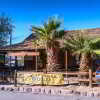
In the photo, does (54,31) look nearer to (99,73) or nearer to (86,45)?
(86,45)

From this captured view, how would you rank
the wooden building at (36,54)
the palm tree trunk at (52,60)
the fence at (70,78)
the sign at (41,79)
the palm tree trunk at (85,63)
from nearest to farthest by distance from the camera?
the fence at (70,78) → the sign at (41,79) → the palm tree trunk at (85,63) → the palm tree trunk at (52,60) → the wooden building at (36,54)

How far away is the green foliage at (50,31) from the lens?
44.0ft

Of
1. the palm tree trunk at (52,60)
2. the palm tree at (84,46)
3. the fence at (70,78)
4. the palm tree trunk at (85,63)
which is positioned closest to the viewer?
the fence at (70,78)

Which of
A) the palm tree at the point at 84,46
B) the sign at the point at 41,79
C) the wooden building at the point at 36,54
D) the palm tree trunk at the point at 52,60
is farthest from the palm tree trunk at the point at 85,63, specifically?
the palm tree trunk at the point at 52,60

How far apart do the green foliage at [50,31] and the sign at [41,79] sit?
10.2ft

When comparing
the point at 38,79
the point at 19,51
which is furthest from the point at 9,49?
the point at 38,79

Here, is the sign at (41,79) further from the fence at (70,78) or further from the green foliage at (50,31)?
the green foliage at (50,31)

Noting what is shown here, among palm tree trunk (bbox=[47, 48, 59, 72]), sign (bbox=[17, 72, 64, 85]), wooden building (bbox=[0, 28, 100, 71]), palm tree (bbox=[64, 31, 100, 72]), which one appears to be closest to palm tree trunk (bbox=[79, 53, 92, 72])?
palm tree (bbox=[64, 31, 100, 72])

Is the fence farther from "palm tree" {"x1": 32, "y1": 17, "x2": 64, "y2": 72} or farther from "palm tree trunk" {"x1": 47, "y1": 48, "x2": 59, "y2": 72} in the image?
"palm tree" {"x1": 32, "y1": 17, "x2": 64, "y2": 72}

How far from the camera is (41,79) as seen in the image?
11.4 m

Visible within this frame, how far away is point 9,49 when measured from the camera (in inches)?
655

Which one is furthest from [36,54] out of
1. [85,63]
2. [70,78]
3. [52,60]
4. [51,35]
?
[85,63]

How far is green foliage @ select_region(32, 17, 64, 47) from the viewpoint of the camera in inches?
527

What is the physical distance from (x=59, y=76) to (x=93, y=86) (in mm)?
2212
